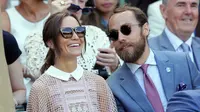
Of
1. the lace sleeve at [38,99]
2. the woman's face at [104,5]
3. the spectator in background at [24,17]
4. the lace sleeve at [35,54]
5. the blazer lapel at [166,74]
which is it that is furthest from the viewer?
the woman's face at [104,5]

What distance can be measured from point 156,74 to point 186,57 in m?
0.34

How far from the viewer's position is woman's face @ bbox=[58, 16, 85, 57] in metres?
4.69

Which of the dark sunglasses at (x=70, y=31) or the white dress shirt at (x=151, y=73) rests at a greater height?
the dark sunglasses at (x=70, y=31)

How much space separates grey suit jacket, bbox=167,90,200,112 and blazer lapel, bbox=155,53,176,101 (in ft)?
5.43

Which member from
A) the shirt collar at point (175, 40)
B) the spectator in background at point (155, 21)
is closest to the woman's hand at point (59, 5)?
the shirt collar at point (175, 40)

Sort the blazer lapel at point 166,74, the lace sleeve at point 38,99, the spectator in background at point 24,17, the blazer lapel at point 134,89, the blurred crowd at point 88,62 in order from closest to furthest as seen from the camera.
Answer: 1. the lace sleeve at point 38,99
2. the blurred crowd at point 88,62
3. the blazer lapel at point 134,89
4. the blazer lapel at point 166,74
5. the spectator in background at point 24,17

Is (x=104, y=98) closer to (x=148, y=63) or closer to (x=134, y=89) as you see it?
(x=134, y=89)

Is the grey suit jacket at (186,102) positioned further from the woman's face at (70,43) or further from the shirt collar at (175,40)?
the shirt collar at (175,40)

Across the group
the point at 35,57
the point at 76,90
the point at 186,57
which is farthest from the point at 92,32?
the point at 76,90

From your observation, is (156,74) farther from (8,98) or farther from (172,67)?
(8,98)

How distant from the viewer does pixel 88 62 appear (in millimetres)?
5574

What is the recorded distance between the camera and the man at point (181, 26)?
6516 millimetres

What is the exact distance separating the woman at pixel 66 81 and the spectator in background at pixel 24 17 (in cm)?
149

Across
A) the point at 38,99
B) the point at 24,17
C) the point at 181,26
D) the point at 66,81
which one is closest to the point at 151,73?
the point at 66,81
